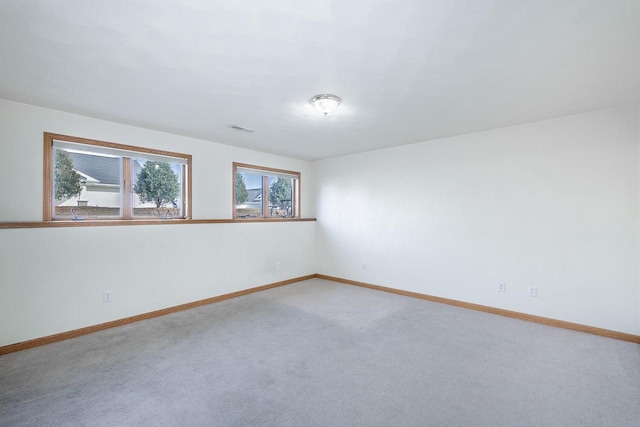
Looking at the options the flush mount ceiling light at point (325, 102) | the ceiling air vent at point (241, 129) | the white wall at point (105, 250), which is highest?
the ceiling air vent at point (241, 129)

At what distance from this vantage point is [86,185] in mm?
3375

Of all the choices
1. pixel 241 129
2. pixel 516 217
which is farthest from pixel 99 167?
pixel 516 217

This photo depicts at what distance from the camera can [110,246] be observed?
3.31m

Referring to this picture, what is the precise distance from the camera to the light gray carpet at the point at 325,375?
6.11 feet

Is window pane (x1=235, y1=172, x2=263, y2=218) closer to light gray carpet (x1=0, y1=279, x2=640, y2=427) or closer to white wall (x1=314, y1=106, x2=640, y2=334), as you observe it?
white wall (x1=314, y1=106, x2=640, y2=334)

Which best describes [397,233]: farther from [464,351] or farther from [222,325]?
[222,325]

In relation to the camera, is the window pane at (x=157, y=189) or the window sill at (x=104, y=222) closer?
the window sill at (x=104, y=222)

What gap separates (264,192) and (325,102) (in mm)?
2781

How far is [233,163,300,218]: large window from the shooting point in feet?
15.9

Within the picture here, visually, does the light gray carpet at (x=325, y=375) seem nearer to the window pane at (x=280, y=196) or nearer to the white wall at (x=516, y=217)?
the white wall at (x=516, y=217)

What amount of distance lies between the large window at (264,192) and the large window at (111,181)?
2.91 ft

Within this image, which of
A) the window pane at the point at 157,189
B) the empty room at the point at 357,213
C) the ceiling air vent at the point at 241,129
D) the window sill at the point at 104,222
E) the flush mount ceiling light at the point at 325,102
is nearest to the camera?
the empty room at the point at 357,213

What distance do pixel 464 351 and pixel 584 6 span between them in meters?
2.60

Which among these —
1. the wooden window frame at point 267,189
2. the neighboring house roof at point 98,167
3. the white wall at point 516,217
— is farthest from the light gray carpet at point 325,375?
the wooden window frame at point 267,189
